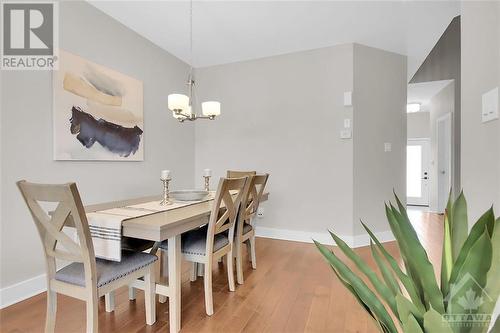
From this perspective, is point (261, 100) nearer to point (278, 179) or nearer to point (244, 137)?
point (244, 137)

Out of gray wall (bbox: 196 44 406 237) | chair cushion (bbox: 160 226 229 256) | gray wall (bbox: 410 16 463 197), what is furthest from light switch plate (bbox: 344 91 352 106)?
chair cushion (bbox: 160 226 229 256)

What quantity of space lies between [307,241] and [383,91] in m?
2.15

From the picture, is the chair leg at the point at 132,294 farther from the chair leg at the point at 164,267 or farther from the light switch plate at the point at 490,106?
the light switch plate at the point at 490,106

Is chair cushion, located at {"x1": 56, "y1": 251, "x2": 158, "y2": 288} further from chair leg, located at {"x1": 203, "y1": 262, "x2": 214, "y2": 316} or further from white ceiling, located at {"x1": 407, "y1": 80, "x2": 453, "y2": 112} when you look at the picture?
white ceiling, located at {"x1": 407, "y1": 80, "x2": 453, "y2": 112}

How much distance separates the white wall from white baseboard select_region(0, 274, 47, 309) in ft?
24.0

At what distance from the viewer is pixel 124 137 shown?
2.73 meters

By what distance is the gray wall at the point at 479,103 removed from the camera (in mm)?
858

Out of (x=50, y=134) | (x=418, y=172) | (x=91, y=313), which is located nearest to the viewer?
(x=91, y=313)

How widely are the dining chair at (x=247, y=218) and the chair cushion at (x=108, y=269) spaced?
74cm

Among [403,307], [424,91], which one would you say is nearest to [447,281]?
[403,307]

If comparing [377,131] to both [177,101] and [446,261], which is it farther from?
[446,261]

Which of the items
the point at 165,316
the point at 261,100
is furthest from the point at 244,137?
the point at 165,316

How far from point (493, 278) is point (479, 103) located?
0.69 m

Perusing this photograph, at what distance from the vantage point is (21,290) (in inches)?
75.3
